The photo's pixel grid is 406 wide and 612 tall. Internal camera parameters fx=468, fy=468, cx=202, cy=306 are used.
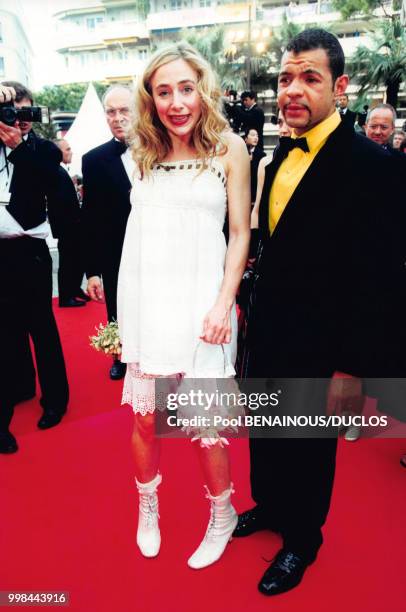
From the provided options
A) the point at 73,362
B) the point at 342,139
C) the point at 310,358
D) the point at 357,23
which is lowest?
the point at 73,362

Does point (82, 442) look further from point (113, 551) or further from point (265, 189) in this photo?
point (265, 189)

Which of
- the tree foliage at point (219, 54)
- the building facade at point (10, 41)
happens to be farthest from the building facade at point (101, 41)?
the tree foliage at point (219, 54)

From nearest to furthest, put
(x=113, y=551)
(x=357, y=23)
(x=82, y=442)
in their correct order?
(x=113, y=551) < (x=82, y=442) < (x=357, y=23)

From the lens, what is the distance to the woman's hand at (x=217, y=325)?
4.90ft

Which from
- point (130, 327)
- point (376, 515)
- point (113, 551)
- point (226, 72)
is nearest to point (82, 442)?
point (113, 551)

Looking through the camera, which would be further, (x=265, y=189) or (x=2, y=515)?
(x=2, y=515)

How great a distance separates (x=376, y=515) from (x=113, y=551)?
1.08m

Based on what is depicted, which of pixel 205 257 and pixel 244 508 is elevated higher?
pixel 205 257

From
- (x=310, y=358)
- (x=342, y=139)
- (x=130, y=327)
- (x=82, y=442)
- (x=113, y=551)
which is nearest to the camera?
(x=342, y=139)

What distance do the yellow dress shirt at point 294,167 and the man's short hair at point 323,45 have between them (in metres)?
0.13

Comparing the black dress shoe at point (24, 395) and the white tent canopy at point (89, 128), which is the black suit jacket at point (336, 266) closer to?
the black dress shoe at point (24, 395)

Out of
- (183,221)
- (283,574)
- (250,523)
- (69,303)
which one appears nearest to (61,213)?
(183,221)

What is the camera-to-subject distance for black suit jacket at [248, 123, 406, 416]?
1.33 meters

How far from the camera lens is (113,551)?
1777mm
